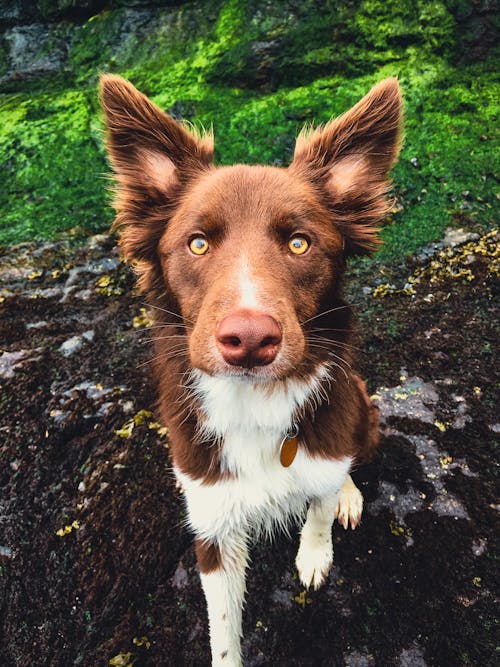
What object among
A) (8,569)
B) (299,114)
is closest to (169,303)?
(8,569)

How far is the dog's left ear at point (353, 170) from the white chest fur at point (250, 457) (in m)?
0.96

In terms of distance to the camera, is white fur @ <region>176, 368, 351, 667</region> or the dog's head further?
white fur @ <region>176, 368, 351, 667</region>

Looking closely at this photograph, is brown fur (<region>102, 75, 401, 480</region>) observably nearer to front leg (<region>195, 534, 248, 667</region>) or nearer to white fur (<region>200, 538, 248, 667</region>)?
front leg (<region>195, 534, 248, 667</region>)

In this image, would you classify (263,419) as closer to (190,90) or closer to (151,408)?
(151,408)

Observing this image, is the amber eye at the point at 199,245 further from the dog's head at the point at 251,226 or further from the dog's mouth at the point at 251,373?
the dog's mouth at the point at 251,373

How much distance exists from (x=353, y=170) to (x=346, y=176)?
2.0 inches

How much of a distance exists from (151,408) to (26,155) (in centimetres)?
535

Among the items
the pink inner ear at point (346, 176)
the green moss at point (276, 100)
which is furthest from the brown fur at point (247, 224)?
the green moss at point (276, 100)

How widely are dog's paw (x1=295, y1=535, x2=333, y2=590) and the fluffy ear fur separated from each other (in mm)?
1984

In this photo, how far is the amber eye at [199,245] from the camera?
7.30 ft

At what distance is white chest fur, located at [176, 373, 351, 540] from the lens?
7.80ft

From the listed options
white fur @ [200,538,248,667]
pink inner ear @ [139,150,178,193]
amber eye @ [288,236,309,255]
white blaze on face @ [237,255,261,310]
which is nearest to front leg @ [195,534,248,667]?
white fur @ [200,538,248,667]

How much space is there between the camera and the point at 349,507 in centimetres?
310

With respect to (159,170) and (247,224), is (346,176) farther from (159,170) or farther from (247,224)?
(159,170)
